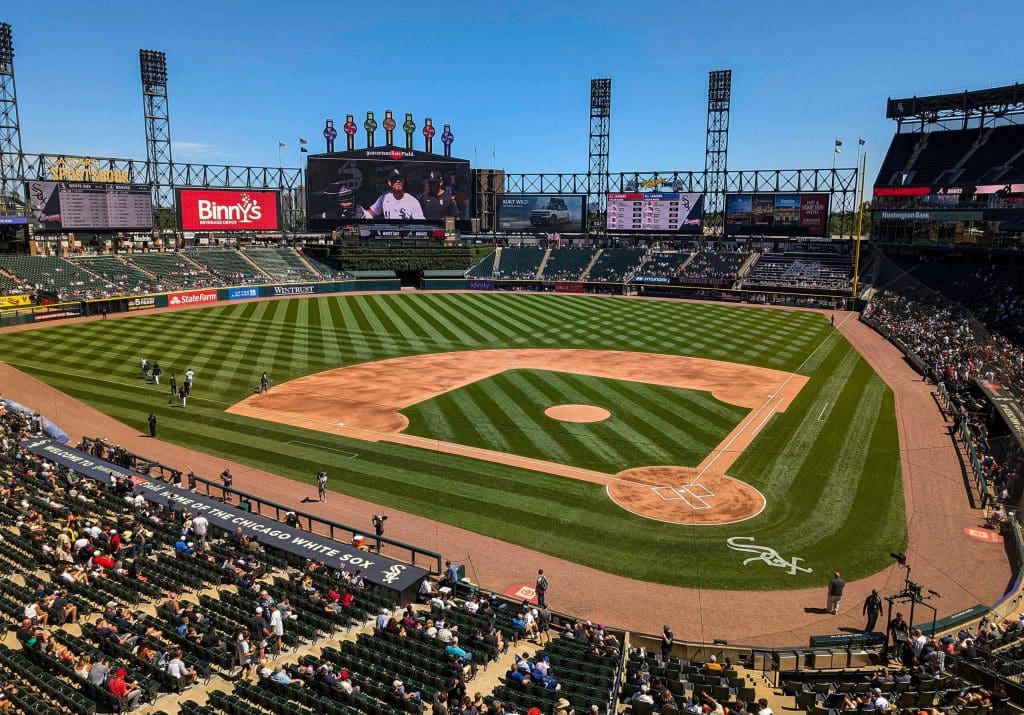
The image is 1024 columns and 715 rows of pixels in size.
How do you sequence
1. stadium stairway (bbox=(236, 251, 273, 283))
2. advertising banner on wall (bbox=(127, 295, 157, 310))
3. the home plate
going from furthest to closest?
stadium stairway (bbox=(236, 251, 273, 283)) → advertising banner on wall (bbox=(127, 295, 157, 310)) → the home plate

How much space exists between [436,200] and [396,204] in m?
5.55

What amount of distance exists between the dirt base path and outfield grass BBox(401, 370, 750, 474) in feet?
24.8

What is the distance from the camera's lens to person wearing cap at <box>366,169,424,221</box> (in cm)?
9275

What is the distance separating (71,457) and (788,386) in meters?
35.4

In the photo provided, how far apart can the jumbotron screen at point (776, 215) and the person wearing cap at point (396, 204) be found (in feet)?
137

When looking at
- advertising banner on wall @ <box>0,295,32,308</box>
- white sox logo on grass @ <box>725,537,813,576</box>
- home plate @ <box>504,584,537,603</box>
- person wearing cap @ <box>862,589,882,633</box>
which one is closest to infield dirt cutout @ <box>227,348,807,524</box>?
white sox logo on grass @ <box>725,537,813,576</box>

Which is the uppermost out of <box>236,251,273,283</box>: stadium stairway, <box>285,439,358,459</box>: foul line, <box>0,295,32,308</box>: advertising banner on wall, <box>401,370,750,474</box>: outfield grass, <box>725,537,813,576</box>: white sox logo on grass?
<box>236,251,273,283</box>: stadium stairway

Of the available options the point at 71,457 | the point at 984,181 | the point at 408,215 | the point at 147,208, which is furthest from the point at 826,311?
the point at 147,208

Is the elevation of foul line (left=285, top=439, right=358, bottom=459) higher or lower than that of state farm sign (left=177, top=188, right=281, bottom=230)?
lower

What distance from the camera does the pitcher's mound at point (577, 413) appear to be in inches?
1352

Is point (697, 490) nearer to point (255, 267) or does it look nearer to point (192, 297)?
point (192, 297)

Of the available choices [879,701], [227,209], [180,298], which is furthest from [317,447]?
[227,209]

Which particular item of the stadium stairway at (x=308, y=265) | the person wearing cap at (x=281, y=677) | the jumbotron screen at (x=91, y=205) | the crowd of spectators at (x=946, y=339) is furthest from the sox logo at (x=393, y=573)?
the stadium stairway at (x=308, y=265)

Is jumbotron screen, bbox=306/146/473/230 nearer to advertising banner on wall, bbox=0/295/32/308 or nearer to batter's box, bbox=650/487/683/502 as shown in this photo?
advertising banner on wall, bbox=0/295/32/308
